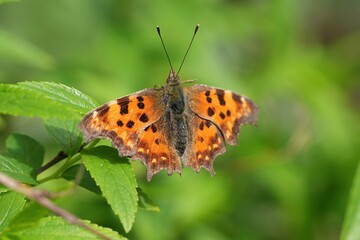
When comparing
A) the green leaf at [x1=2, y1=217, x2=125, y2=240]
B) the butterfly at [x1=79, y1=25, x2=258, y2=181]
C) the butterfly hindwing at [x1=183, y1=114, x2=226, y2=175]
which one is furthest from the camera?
the butterfly hindwing at [x1=183, y1=114, x2=226, y2=175]

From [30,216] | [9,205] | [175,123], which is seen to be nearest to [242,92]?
[175,123]

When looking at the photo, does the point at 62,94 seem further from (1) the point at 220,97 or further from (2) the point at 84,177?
(1) the point at 220,97

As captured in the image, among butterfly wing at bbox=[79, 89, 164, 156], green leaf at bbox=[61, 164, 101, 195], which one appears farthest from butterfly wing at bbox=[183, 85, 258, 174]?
green leaf at bbox=[61, 164, 101, 195]

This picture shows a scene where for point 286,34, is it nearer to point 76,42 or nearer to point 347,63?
point 347,63

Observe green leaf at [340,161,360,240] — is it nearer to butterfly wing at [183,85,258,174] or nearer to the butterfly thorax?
butterfly wing at [183,85,258,174]

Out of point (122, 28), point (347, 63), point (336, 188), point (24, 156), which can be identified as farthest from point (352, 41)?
point (24, 156)
